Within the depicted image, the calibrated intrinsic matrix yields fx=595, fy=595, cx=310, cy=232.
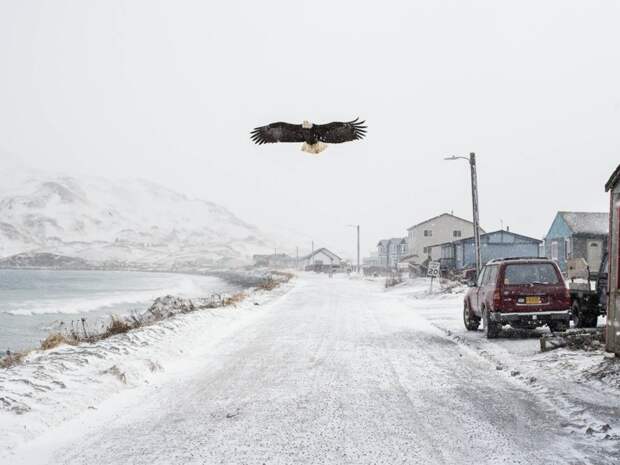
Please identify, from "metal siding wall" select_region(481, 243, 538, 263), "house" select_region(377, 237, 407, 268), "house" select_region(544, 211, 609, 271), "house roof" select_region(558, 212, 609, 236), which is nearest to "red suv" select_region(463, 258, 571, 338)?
"house" select_region(544, 211, 609, 271)

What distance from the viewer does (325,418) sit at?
644cm

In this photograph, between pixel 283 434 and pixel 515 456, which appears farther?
pixel 283 434

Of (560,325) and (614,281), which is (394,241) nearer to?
(560,325)

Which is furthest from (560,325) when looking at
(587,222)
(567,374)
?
(587,222)

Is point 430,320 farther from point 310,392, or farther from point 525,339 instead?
point 310,392

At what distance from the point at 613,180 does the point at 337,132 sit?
4.61m

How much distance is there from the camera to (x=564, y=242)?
53344mm

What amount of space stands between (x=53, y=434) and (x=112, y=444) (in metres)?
0.87

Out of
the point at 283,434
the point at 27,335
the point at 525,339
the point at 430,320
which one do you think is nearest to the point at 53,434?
the point at 283,434

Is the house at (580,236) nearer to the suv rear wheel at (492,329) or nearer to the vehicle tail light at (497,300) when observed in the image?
the suv rear wheel at (492,329)

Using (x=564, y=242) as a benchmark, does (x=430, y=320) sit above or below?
below

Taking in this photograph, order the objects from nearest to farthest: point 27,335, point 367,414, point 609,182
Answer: point 367,414, point 609,182, point 27,335

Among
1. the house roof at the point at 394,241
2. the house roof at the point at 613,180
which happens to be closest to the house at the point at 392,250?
the house roof at the point at 394,241

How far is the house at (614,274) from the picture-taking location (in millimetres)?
9453
